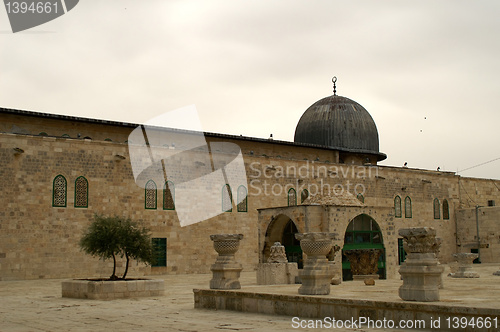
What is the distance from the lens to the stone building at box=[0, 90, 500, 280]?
18.6 metres

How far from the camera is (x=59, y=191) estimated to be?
66.8 ft

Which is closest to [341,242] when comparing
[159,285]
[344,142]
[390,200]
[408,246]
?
[159,285]

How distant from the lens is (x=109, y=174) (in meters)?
21.5

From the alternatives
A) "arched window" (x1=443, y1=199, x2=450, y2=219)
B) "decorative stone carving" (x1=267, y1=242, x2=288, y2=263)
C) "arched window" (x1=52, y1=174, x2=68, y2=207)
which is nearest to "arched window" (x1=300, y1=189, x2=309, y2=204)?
"arched window" (x1=443, y1=199, x2=450, y2=219)

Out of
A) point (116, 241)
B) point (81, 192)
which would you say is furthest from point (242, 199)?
point (116, 241)

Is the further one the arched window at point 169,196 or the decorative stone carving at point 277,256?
the arched window at point 169,196

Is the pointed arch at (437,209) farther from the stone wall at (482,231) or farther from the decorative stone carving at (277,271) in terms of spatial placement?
the decorative stone carving at (277,271)

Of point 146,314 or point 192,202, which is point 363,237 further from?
point 146,314

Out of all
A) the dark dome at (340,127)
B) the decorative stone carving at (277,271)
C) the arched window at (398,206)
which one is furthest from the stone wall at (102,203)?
the dark dome at (340,127)

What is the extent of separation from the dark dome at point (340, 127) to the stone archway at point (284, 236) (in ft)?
47.2

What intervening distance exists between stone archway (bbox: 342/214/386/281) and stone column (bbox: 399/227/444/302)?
10211mm

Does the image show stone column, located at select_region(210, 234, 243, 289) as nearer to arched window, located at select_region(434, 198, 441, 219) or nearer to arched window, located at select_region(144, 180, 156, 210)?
arched window, located at select_region(144, 180, 156, 210)

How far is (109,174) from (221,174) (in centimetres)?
465

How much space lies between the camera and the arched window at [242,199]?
968 inches
